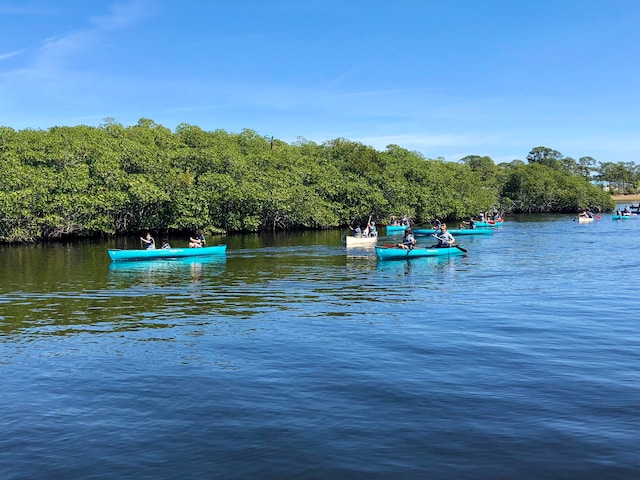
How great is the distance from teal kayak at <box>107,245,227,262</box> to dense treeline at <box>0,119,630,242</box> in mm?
16520

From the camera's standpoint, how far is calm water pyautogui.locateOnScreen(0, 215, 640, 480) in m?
8.55

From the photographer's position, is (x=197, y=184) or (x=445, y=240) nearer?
(x=445, y=240)

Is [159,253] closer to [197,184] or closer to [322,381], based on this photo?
[322,381]

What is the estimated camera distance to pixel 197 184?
6259cm

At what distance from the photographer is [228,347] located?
14875 mm

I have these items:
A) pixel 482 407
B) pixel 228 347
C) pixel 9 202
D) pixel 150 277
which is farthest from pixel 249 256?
pixel 482 407

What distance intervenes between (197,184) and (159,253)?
28.0 metres

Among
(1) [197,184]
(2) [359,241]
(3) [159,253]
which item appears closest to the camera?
(3) [159,253]

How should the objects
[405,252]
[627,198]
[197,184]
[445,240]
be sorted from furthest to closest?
[627,198] < [197,184] < [445,240] < [405,252]

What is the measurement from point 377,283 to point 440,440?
17668 mm

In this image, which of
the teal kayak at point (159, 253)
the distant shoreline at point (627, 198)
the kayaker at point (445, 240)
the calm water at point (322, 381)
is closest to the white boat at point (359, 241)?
the kayaker at point (445, 240)

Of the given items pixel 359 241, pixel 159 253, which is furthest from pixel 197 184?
pixel 159 253

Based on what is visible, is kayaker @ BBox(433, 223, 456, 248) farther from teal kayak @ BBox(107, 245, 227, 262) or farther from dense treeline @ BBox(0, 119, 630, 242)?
dense treeline @ BBox(0, 119, 630, 242)

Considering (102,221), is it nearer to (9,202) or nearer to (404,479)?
(9,202)
